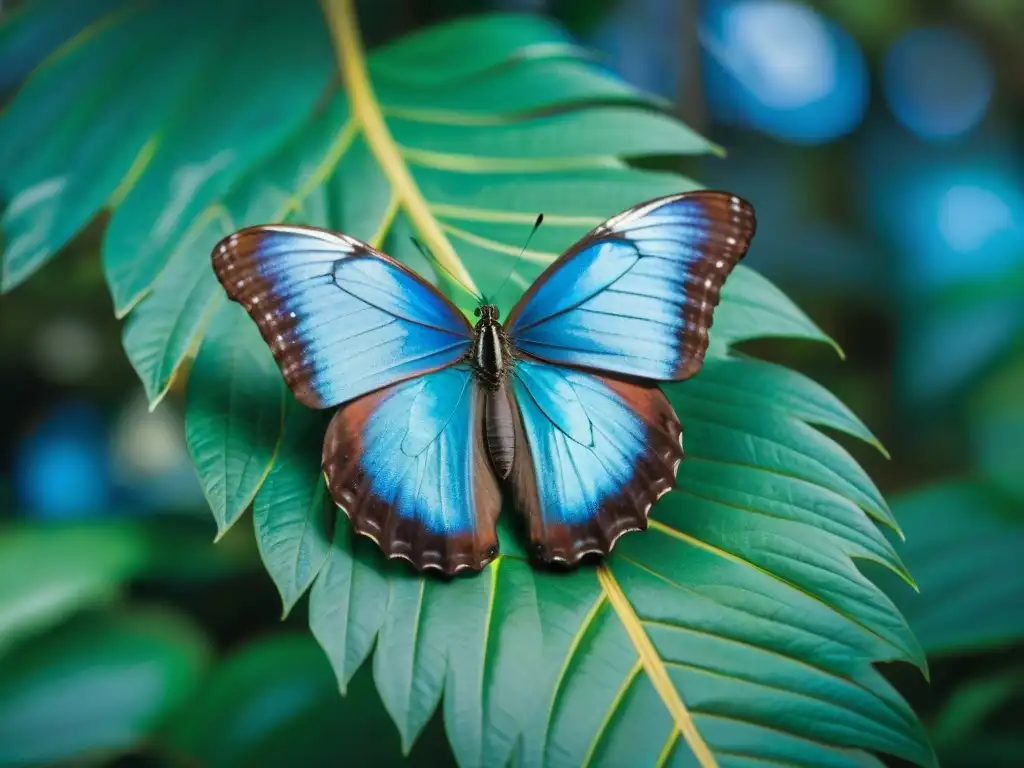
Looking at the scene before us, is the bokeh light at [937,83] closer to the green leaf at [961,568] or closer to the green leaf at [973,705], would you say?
the green leaf at [961,568]

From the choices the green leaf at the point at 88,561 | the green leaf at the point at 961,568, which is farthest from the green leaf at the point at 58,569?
the green leaf at the point at 961,568

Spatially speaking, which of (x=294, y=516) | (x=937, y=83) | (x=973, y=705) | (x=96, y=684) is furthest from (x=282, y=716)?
(x=937, y=83)

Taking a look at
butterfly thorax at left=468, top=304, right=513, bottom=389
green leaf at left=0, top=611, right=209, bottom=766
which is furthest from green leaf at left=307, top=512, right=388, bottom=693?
green leaf at left=0, top=611, right=209, bottom=766

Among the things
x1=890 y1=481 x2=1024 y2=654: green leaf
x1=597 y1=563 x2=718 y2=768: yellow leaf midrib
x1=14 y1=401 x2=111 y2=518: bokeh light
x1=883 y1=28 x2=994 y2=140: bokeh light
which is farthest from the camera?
x1=883 y1=28 x2=994 y2=140: bokeh light

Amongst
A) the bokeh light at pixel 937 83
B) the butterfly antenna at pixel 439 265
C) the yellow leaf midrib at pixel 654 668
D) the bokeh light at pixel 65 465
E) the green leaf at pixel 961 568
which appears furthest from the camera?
the bokeh light at pixel 937 83

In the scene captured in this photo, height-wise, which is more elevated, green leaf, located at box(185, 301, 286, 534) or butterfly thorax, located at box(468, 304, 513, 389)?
butterfly thorax, located at box(468, 304, 513, 389)

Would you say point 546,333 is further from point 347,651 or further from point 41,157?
point 41,157

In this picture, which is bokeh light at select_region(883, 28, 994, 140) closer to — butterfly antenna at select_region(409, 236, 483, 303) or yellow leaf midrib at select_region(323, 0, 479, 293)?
yellow leaf midrib at select_region(323, 0, 479, 293)

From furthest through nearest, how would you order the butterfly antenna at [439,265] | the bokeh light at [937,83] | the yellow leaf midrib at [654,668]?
the bokeh light at [937,83], the butterfly antenna at [439,265], the yellow leaf midrib at [654,668]
